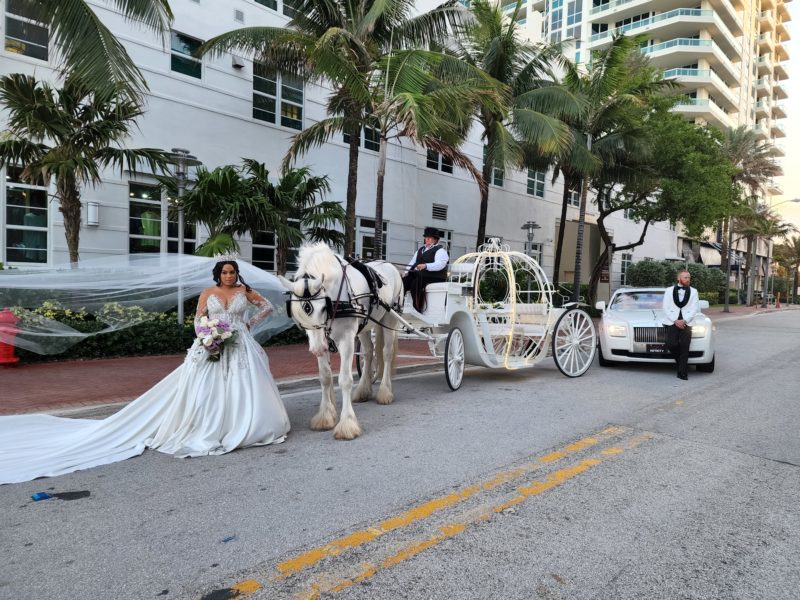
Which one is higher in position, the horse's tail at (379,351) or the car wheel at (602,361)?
the horse's tail at (379,351)

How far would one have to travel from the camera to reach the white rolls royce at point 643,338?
31.8 feet

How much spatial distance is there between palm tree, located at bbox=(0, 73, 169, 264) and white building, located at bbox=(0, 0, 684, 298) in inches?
69.9

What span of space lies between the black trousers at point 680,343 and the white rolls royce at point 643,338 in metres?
0.17

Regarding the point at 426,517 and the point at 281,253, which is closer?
the point at 426,517

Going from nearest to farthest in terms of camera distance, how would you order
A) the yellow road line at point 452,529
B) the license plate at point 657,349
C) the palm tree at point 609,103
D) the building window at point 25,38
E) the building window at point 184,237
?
the yellow road line at point 452,529 < the license plate at point 657,349 < the building window at point 25,38 < the building window at point 184,237 < the palm tree at point 609,103

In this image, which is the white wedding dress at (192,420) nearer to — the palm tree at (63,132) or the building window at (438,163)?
the palm tree at (63,132)

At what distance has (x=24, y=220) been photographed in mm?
12883

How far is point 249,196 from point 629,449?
379 inches

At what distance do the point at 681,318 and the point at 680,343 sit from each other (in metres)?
0.44

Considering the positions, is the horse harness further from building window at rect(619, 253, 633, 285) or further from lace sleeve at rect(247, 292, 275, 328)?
A: building window at rect(619, 253, 633, 285)

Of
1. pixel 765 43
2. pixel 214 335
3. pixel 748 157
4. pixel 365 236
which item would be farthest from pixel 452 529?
pixel 765 43

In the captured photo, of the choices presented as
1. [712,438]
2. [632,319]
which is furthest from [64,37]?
[632,319]

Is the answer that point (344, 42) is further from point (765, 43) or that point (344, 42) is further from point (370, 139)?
point (765, 43)

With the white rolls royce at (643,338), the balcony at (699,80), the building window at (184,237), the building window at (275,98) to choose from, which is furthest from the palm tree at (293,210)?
the balcony at (699,80)
